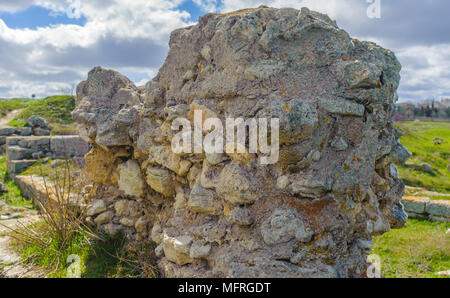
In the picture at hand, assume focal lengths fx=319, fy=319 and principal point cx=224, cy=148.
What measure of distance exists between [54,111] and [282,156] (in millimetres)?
18918

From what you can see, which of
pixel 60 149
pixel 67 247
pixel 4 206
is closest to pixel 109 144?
pixel 67 247

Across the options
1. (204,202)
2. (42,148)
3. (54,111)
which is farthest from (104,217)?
(54,111)

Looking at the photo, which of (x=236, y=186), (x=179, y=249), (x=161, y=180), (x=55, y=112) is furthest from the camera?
(x=55, y=112)

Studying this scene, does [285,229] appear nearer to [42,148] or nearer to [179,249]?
[179,249]

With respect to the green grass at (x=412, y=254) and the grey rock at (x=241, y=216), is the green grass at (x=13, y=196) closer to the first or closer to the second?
the grey rock at (x=241, y=216)

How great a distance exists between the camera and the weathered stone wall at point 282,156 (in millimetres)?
2646

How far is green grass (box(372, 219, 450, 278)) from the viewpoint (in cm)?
455

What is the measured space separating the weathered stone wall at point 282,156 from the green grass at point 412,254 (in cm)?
125

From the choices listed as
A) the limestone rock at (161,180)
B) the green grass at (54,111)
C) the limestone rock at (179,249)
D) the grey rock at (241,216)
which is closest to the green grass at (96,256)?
the limestone rock at (179,249)

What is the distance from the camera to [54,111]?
18.4 metres

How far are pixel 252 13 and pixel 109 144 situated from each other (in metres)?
2.43

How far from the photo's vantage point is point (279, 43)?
10.1 feet

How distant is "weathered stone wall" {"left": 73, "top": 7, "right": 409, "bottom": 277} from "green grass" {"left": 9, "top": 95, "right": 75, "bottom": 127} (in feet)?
51.7
